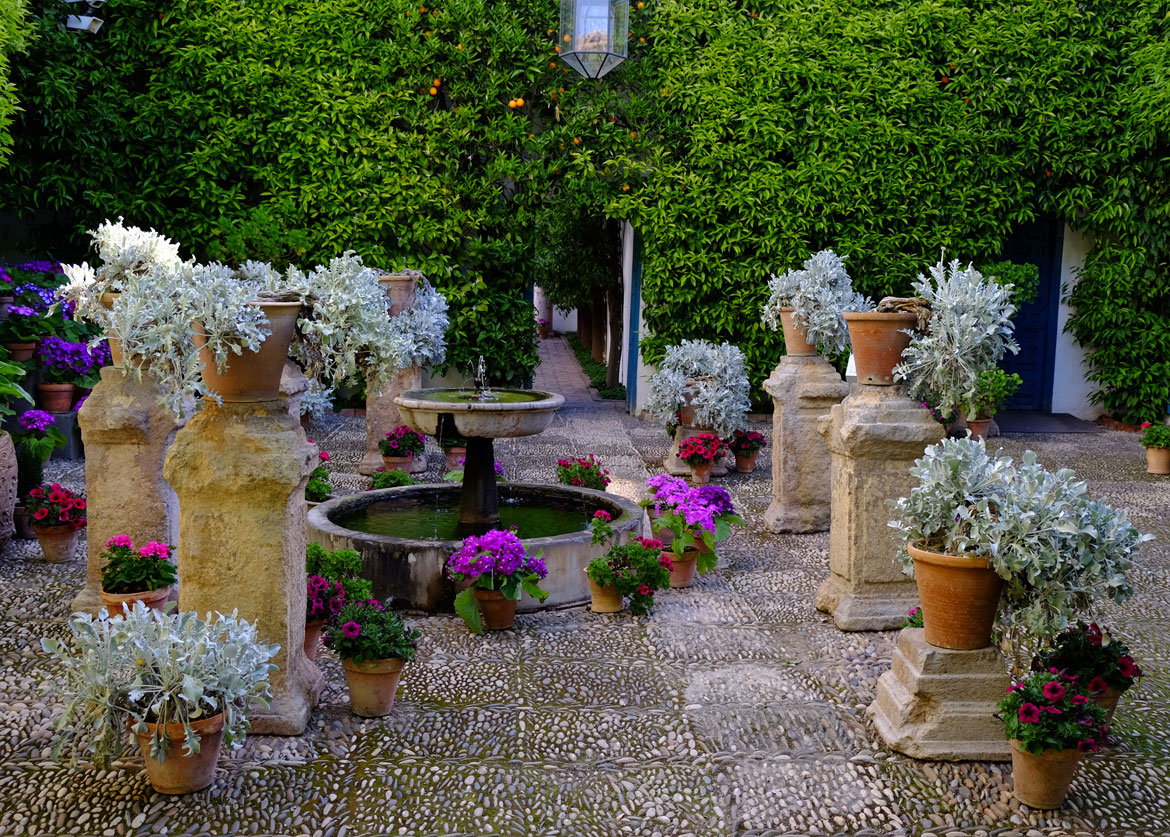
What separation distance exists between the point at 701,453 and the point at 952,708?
4785mm

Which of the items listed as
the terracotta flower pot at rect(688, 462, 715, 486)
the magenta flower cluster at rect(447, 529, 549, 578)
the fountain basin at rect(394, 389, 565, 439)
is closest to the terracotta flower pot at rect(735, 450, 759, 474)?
the terracotta flower pot at rect(688, 462, 715, 486)

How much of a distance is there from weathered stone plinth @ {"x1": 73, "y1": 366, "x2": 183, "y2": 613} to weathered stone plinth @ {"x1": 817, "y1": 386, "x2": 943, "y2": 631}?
3.36m

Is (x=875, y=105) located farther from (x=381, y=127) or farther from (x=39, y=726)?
(x=39, y=726)

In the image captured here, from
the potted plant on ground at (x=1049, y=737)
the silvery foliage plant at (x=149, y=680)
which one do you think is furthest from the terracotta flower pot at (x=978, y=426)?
the silvery foliage plant at (x=149, y=680)

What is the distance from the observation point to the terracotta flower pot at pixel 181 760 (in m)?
3.24

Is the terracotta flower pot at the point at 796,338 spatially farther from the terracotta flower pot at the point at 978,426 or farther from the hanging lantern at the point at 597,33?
the terracotta flower pot at the point at 978,426

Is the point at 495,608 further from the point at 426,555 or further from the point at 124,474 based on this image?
the point at 124,474

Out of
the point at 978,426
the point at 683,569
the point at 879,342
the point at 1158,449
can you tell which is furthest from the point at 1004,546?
the point at 978,426

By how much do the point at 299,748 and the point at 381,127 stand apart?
357 inches

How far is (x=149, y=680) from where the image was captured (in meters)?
3.31

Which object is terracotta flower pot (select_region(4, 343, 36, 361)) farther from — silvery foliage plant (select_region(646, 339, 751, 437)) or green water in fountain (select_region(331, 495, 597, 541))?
silvery foliage plant (select_region(646, 339, 751, 437))

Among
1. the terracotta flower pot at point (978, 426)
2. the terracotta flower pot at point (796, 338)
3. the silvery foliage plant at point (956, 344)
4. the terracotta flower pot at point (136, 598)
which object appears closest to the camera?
the terracotta flower pot at point (136, 598)

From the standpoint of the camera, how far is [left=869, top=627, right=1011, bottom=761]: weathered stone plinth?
370 centimetres

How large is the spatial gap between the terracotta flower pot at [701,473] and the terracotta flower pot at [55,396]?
5383 mm
